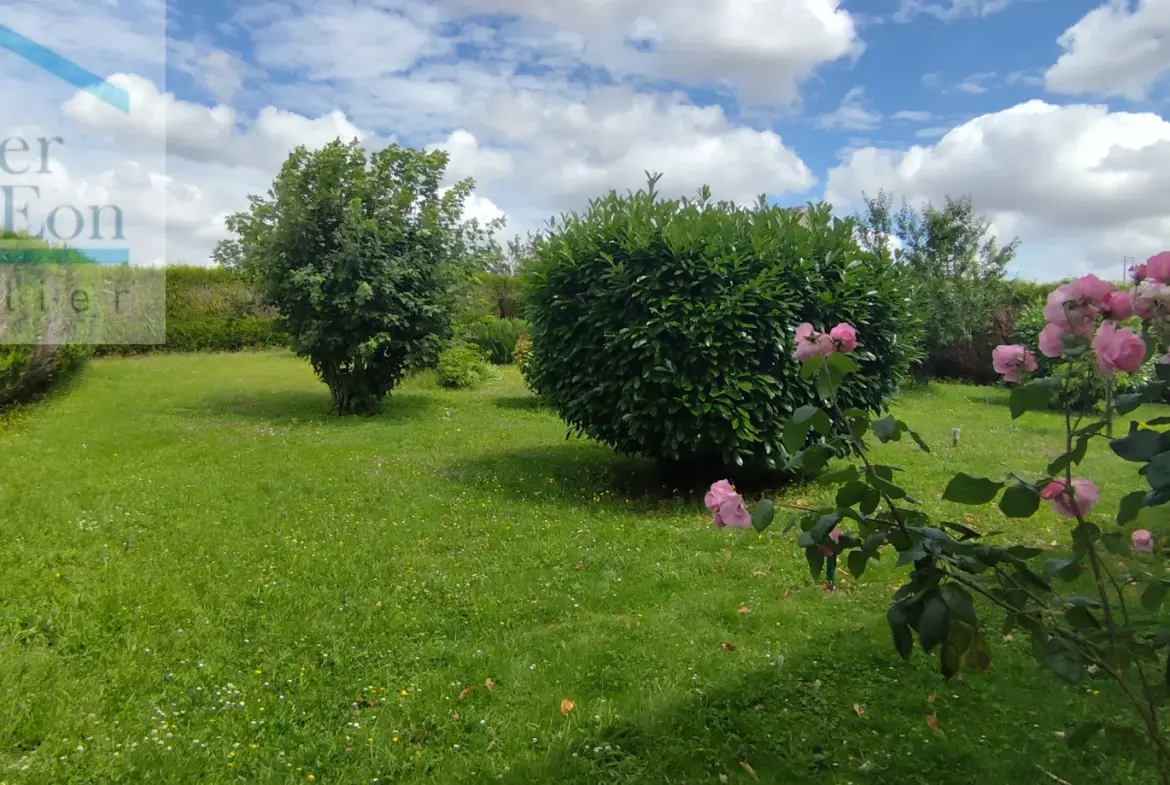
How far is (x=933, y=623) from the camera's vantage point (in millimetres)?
1401

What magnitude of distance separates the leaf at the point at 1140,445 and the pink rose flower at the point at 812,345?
0.57m

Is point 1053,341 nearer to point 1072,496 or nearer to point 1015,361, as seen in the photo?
point 1015,361

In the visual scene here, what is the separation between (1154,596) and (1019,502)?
1.41ft

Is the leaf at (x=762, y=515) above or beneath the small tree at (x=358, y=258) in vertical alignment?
beneath

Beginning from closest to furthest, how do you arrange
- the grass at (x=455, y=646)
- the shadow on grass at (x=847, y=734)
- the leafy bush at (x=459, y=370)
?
1. the shadow on grass at (x=847, y=734)
2. the grass at (x=455, y=646)
3. the leafy bush at (x=459, y=370)

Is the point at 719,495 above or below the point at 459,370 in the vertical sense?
above

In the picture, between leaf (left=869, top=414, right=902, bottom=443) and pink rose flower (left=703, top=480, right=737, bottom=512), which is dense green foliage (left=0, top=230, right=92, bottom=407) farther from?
leaf (left=869, top=414, right=902, bottom=443)

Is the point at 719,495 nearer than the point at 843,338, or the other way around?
the point at 843,338

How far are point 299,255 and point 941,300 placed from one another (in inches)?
517

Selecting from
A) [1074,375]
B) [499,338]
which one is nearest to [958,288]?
[499,338]

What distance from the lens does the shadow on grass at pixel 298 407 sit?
10727 millimetres

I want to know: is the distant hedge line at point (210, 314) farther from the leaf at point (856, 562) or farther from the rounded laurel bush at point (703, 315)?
the leaf at point (856, 562)

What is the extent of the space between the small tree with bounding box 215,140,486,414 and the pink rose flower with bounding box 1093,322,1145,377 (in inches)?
382

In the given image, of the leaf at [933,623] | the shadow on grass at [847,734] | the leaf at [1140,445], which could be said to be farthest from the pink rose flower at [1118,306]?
the shadow on grass at [847,734]
